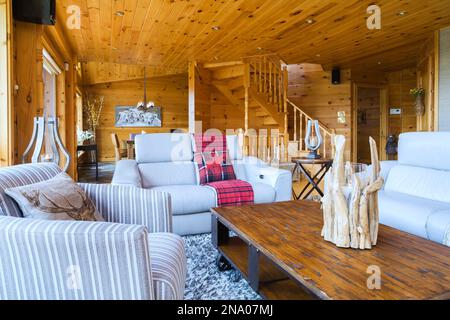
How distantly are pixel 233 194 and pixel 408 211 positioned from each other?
1412 millimetres

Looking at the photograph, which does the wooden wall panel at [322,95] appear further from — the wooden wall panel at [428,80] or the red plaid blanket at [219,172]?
the red plaid blanket at [219,172]

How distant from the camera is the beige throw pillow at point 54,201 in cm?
137

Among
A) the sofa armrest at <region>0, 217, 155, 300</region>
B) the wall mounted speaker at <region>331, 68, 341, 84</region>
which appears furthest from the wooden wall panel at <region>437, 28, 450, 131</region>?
the sofa armrest at <region>0, 217, 155, 300</region>

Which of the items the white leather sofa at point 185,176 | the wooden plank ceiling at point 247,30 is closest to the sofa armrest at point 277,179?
the white leather sofa at point 185,176

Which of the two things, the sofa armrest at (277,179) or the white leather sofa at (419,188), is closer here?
the white leather sofa at (419,188)

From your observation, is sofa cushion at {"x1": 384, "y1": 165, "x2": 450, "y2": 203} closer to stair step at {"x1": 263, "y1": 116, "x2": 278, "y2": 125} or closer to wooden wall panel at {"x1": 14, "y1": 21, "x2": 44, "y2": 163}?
wooden wall panel at {"x1": 14, "y1": 21, "x2": 44, "y2": 163}

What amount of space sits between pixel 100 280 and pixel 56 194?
598mm

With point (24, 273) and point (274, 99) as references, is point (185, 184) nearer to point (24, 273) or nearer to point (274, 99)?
point (24, 273)

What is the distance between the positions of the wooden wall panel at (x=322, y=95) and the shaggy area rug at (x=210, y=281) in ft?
20.6

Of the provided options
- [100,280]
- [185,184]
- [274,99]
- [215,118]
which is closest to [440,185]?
[185,184]

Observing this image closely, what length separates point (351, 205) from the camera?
1561 mm

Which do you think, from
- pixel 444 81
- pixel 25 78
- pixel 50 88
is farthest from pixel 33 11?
pixel 444 81

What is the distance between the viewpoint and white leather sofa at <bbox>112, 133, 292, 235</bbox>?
2963mm

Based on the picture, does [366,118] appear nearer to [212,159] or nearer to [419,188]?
[419,188]
